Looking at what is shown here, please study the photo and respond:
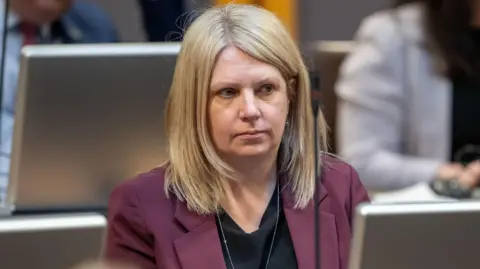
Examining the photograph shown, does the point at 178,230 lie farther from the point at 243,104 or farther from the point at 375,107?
the point at 375,107

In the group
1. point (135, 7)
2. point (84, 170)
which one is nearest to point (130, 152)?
point (84, 170)

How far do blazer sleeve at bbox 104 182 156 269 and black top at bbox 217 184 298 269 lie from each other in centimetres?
12

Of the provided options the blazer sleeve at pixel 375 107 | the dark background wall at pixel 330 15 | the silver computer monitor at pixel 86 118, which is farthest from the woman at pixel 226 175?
the dark background wall at pixel 330 15

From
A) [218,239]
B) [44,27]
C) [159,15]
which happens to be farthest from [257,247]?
[159,15]

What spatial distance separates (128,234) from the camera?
1.64 m

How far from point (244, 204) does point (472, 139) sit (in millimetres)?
871

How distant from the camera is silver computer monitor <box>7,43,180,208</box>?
181 cm

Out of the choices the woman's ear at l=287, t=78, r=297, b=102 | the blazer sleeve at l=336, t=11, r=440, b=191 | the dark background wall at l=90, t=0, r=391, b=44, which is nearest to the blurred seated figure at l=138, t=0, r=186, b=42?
the blazer sleeve at l=336, t=11, r=440, b=191

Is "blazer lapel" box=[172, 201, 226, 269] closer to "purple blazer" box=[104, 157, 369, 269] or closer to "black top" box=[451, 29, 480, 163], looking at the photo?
"purple blazer" box=[104, 157, 369, 269]

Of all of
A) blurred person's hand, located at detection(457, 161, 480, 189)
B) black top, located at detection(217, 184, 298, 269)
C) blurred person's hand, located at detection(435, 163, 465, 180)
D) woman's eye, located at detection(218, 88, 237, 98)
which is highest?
woman's eye, located at detection(218, 88, 237, 98)

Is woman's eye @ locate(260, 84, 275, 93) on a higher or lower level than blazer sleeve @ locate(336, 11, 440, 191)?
higher

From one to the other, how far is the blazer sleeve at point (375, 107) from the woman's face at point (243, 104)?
764mm

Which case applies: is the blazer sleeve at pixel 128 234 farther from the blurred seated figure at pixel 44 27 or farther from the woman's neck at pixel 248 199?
the blurred seated figure at pixel 44 27

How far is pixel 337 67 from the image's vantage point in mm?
2512
